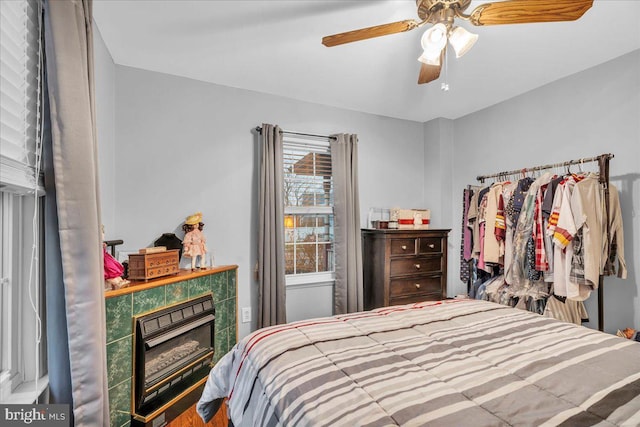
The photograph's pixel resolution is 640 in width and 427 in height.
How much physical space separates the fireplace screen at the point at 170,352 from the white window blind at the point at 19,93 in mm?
1057

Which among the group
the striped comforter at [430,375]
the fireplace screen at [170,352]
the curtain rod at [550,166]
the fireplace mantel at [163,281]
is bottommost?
the fireplace screen at [170,352]

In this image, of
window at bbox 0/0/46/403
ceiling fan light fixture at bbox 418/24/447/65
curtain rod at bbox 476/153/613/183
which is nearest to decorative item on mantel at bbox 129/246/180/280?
window at bbox 0/0/46/403

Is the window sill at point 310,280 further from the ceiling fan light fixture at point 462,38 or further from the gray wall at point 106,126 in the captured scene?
the ceiling fan light fixture at point 462,38

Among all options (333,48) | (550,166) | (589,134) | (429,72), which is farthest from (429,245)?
(333,48)

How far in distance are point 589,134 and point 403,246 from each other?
5.64 feet

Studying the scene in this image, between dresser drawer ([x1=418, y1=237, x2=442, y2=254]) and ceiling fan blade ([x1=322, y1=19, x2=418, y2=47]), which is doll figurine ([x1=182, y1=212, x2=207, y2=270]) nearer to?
ceiling fan blade ([x1=322, y1=19, x2=418, y2=47])

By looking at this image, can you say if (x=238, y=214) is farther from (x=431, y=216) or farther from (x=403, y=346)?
(x=431, y=216)

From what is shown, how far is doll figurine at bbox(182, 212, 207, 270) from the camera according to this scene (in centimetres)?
244

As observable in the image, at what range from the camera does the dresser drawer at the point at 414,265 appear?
2979 mm

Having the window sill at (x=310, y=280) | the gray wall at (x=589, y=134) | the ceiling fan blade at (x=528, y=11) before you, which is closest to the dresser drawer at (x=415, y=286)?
the window sill at (x=310, y=280)

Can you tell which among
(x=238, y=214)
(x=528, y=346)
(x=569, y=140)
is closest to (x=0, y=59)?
(x=238, y=214)

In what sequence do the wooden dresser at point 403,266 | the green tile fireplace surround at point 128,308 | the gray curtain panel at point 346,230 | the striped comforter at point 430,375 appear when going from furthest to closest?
1. the gray curtain panel at point 346,230
2. the wooden dresser at point 403,266
3. the green tile fireplace surround at point 128,308
4. the striped comforter at point 430,375

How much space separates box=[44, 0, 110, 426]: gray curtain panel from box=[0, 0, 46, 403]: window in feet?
0.21

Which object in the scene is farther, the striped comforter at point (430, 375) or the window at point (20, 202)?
the window at point (20, 202)
